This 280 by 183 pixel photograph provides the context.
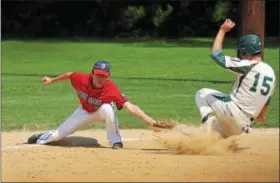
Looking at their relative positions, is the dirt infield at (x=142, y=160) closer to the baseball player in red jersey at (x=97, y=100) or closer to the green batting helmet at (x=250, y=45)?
the baseball player in red jersey at (x=97, y=100)

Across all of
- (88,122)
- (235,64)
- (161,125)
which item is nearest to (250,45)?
(235,64)

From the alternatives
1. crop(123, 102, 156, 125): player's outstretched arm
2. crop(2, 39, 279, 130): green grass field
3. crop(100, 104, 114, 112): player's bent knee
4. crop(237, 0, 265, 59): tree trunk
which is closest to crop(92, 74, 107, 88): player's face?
crop(100, 104, 114, 112): player's bent knee

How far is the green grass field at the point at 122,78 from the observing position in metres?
14.3

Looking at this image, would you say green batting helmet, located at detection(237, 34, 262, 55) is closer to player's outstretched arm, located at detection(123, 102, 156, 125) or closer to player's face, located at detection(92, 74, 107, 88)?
player's outstretched arm, located at detection(123, 102, 156, 125)

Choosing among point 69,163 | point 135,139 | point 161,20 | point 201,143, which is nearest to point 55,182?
point 69,163

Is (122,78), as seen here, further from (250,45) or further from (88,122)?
(250,45)

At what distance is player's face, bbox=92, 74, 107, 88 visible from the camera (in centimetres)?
970

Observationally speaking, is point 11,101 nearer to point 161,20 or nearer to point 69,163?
point 69,163

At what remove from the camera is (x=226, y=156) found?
9.21 m

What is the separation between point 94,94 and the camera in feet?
32.1

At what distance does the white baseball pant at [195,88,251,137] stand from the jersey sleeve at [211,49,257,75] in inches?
17.4

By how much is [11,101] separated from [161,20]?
3141 centimetres

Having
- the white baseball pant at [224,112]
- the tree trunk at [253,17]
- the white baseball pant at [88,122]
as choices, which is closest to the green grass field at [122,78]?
the tree trunk at [253,17]

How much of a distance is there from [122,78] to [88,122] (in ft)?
39.0
